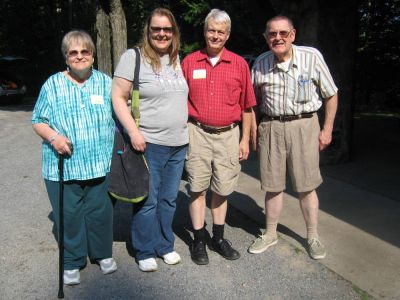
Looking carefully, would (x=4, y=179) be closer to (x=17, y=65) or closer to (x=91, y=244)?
(x=91, y=244)

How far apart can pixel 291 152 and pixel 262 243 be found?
843mm

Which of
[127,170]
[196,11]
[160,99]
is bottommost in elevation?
[127,170]

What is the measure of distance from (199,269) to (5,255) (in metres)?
1.65

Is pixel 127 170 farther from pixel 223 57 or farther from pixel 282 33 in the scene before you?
pixel 282 33

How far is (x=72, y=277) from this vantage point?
3301 mm

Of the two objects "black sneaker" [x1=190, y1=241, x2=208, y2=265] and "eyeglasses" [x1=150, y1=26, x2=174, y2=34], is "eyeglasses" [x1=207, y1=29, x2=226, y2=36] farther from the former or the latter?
"black sneaker" [x1=190, y1=241, x2=208, y2=265]

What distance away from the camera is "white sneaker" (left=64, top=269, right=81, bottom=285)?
129 inches

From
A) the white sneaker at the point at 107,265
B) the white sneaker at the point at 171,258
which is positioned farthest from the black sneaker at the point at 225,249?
the white sneaker at the point at 107,265

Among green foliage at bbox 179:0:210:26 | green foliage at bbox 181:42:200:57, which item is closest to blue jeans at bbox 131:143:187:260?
green foliage at bbox 179:0:210:26

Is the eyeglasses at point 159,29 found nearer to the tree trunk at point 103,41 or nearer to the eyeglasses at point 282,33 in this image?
the eyeglasses at point 282,33

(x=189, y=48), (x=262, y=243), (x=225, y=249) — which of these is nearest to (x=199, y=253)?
(x=225, y=249)

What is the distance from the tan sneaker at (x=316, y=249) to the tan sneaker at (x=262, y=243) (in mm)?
323

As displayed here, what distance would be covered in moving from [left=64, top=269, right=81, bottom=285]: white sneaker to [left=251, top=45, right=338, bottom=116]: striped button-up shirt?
1.91 meters

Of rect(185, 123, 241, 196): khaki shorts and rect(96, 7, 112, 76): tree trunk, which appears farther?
rect(96, 7, 112, 76): tree trunk
